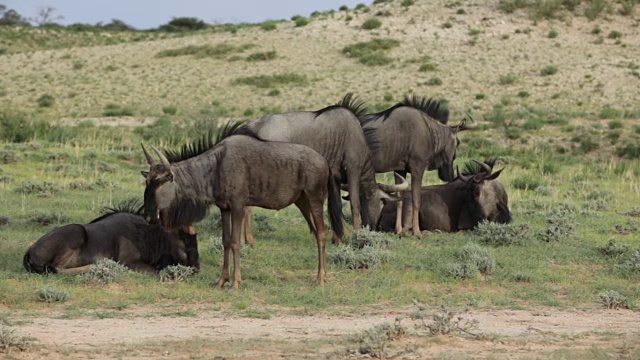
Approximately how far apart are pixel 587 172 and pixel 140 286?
46.1ft

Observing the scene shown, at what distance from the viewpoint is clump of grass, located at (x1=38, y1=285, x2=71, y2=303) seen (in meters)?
9.34

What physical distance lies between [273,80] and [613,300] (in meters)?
29.5

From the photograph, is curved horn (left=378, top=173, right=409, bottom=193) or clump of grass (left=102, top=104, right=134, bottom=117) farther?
clump of grass (left=102, top=104, right=134, bottom=117)

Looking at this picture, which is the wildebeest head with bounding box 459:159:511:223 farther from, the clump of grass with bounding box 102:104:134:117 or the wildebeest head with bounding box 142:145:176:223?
the clump of grass with bounding box 102:104:134:117

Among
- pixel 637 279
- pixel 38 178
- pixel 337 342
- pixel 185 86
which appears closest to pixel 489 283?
pixel 637 279

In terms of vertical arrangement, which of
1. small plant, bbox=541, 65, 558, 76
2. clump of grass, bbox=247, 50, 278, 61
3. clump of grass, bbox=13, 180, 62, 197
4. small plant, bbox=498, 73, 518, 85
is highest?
clump of grass, bbox=13, 180, 62, 197

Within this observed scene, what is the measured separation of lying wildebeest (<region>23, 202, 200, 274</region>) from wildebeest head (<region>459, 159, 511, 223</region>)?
15.1ft

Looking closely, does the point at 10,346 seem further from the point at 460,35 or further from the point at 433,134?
the point at 460,35

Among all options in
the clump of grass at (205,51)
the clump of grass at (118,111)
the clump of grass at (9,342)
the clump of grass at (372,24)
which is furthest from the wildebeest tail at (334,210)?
the clump of grass at (372,24)

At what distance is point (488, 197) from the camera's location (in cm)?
1401

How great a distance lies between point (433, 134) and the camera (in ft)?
46.6

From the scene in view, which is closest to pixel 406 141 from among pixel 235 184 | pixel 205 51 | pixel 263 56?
pixel 235 184

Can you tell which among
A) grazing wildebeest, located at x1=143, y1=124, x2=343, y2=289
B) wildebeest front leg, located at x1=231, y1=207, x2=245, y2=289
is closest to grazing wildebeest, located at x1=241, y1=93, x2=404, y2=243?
grazing wildebeest, located at x1=143, y1=124, x2=343, y2=289

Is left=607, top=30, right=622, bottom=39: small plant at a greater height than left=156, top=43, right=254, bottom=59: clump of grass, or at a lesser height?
greater
